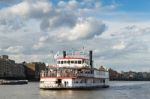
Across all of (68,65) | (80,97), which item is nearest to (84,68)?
(68,65)

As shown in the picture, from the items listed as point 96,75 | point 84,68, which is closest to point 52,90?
point 84,68

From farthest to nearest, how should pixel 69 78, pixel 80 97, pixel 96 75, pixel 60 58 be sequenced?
pixel 96 75 → pixel 60 58 → pixel 69 78 → pixel 80 97

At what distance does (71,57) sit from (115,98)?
28.3 m

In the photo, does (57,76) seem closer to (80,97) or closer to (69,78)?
(69,78)

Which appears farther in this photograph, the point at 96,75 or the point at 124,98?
the point at 96,75

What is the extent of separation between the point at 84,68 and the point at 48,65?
862 centimetres

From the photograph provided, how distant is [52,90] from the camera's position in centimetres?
10350

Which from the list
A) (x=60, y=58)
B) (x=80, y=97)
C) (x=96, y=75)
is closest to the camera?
(x=80, y=97)

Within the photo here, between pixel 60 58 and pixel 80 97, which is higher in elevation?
pixel 60 58

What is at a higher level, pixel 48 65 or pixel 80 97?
pixel 48 65

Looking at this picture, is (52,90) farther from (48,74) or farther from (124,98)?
(124,98)

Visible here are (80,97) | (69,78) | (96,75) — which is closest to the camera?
(80,97)

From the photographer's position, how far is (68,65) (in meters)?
109

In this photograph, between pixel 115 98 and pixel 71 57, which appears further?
pixel 71 57
